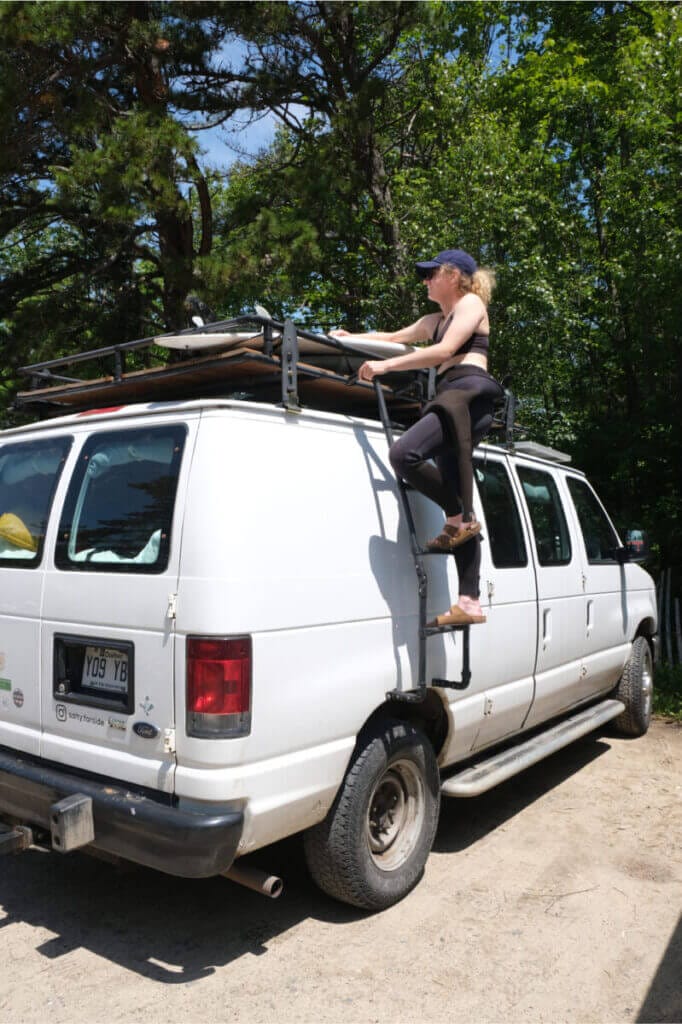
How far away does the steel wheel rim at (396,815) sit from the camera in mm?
3820

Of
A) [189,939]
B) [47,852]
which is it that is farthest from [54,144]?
[189,939]

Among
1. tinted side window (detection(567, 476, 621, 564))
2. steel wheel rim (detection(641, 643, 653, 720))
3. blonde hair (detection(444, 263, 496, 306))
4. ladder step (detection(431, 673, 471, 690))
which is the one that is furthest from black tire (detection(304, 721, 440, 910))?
steel wheel rim (detection(641, 643, 653, 720))

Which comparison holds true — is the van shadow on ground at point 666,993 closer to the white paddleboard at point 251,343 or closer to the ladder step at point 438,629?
the ladder step at point 438,629

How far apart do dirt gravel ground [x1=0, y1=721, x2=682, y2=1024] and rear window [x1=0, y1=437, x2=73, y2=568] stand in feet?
5.25

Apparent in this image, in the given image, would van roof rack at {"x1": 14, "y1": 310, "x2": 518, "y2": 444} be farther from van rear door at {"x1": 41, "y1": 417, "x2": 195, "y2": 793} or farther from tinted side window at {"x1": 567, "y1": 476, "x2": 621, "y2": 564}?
tinted side window at {"x1": 567, "y1": 476, "x2": 621, "y2": 564}

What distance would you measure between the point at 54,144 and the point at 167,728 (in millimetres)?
9456

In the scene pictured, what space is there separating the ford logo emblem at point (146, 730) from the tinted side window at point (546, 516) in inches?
111

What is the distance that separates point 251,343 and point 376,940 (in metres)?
2.59

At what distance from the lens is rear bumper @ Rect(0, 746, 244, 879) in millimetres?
2881

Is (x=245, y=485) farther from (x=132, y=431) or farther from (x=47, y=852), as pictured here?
(x=47, y=852)

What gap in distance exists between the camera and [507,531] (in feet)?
15.8

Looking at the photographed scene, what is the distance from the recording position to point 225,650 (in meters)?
2.96

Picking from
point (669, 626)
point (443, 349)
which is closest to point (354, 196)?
point (669, 626)

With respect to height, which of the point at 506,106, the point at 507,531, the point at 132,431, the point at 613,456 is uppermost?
the point at 506,106
